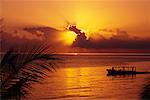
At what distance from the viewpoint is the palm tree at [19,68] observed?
85.4 inches

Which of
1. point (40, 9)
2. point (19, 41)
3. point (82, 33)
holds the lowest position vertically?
point (19, 41)

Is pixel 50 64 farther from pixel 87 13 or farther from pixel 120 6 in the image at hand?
pixel 120 6

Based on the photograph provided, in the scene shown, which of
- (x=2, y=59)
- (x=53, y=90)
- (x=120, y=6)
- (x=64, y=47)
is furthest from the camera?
(x=53, y=90)

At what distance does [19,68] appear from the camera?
2188 mm

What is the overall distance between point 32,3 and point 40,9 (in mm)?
224

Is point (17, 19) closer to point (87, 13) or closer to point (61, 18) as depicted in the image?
point (61, 18)

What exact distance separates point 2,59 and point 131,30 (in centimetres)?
251

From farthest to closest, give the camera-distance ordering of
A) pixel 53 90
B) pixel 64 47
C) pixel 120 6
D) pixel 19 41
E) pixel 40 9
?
pixel 53 90 < pixel 120 6 < pixel 40 9 < pixel 64 47 < pixel 19 41

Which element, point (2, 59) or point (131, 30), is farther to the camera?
point (131, 30)

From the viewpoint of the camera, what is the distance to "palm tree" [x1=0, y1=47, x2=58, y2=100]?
2.17 m

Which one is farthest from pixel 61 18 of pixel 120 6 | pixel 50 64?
pixel 50 64

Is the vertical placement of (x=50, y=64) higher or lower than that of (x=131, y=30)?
lower

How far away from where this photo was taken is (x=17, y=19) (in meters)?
3.45

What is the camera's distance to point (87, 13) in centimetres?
382
